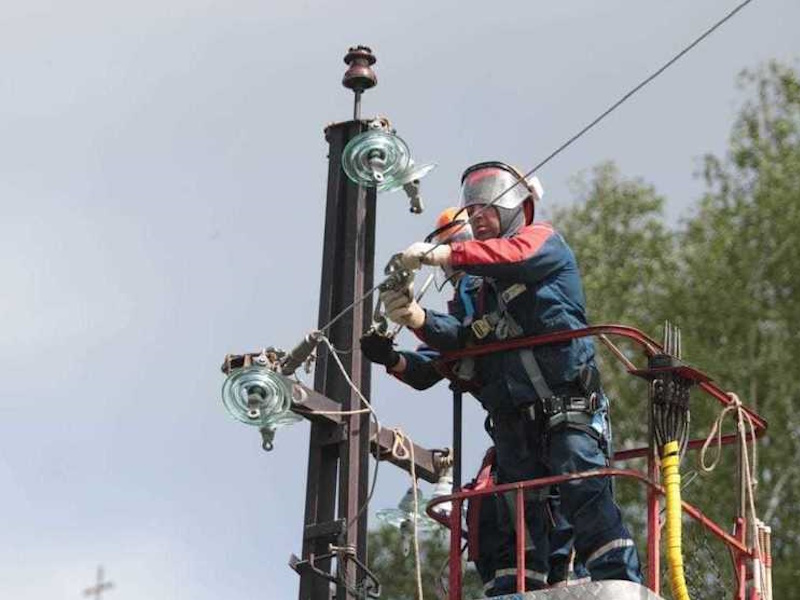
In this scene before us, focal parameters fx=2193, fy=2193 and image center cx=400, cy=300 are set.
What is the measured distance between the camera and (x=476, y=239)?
11734 mm

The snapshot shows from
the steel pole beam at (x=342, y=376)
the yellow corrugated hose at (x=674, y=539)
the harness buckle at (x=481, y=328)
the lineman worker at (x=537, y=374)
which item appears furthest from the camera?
the steel pole beam at (x=342, y=376)

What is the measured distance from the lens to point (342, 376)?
1199cm

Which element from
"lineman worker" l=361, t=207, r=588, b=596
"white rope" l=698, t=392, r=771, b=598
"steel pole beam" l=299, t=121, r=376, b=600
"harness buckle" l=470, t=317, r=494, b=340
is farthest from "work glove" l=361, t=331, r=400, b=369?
"white rope" l=698, t=392, r=771, b=598

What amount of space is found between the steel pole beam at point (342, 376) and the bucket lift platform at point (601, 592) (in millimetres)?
1593

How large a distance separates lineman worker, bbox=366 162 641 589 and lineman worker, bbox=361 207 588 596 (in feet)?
0.31

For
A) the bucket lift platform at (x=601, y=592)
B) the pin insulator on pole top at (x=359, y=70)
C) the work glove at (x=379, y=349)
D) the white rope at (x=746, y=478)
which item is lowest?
the bucket lift platform at (x=601, y=592)

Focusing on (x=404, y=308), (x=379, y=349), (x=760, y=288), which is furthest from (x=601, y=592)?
(x=760, y=288)

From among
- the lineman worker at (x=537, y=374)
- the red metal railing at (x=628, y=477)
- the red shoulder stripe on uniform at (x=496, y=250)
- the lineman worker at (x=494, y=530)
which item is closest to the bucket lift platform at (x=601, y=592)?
the red metal railing at (x=628, y=477)

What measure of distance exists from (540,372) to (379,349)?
40.3 inches

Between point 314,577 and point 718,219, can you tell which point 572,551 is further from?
point 718,219

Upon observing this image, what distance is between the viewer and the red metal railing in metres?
10.4

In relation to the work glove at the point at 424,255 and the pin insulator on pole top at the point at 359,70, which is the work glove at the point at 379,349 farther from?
the pin insulator on pole top at the point at 359,70

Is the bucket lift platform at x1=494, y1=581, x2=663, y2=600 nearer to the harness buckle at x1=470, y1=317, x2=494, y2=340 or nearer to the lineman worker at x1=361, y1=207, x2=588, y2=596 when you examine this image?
the lineman worker at x1=361, y1=207, x2=588, y2=596

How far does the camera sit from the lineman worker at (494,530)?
36.6ft
